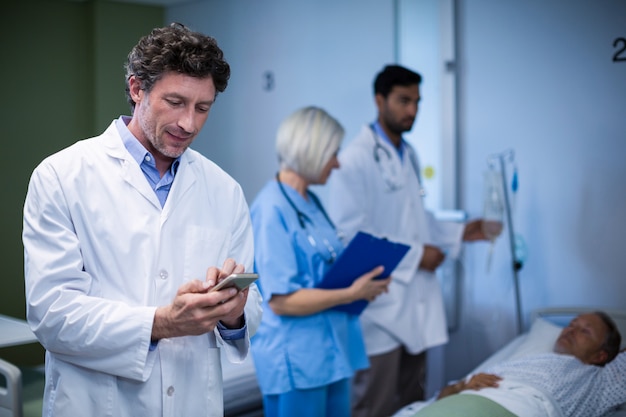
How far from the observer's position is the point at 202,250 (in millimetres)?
1452

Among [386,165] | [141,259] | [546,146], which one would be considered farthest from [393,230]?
[141,259]

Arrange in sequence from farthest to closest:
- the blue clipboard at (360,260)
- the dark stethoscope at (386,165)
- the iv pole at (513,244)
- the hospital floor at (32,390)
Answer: the iv pole at (513,244)
the dark stethoscope at (386,165)
the hospital floor at (32,390)
the blue clipboard at (360,260)

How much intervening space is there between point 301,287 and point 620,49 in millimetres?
1386

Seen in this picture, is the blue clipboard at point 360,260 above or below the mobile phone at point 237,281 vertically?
below

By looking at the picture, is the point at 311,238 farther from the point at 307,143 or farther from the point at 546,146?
the point at 546,146

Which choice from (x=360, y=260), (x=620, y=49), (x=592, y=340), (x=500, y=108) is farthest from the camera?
(x=500, y=108)

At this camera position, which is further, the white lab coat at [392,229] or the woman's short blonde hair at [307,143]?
the white lab coat at [392,229]

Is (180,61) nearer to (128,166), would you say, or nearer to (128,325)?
(128,166)

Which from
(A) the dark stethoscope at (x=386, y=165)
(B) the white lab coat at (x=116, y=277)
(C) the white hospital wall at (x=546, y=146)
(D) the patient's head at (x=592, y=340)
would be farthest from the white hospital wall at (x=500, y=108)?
(B) the white lab coat at (x=116, y=277)

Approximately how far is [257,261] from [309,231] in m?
0.18

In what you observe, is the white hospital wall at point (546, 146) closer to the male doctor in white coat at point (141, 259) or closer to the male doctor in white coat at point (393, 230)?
the male doctor in white coat at point (393, 230)

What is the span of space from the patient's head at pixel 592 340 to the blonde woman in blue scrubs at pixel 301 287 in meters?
0.66

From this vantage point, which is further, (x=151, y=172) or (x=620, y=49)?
(x=620, y=49)

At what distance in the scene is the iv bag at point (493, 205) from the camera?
291cm
